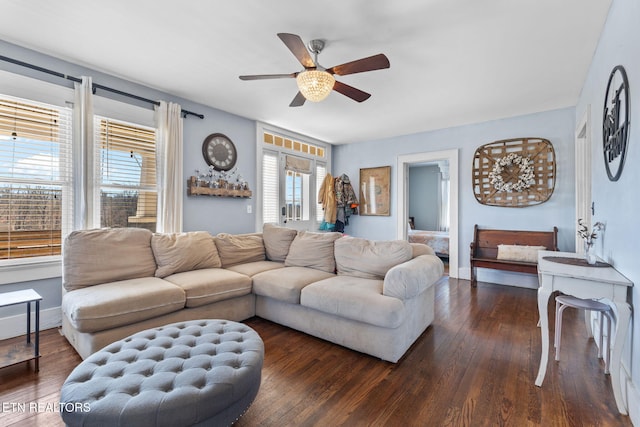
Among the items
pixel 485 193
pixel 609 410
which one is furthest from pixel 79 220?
pixel 485 193

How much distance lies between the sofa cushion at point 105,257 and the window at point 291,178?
203 cm

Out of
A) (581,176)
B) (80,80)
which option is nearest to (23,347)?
(80,80)

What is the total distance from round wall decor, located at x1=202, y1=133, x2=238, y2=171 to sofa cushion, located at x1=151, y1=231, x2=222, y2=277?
1255 mm

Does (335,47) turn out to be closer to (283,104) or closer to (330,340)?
(283,104)

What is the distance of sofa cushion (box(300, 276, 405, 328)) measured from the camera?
2109mm

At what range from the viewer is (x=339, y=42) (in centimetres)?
245

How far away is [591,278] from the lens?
1.68m

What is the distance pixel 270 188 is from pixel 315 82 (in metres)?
2.87

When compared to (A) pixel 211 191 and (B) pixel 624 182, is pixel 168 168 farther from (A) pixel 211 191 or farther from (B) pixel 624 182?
(B) pixel 624 182

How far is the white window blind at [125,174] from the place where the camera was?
307 centimetres

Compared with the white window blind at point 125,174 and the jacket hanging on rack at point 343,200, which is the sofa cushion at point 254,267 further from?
the jacket hanging on rack at point 343,200

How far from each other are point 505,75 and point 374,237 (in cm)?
357

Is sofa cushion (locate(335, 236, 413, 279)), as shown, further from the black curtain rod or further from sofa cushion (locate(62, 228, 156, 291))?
the black curtain rod

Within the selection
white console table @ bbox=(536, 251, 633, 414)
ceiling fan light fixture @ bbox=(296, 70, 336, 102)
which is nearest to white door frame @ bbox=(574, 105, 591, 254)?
white console table @ bbox=(536, 251, 633, 414)
